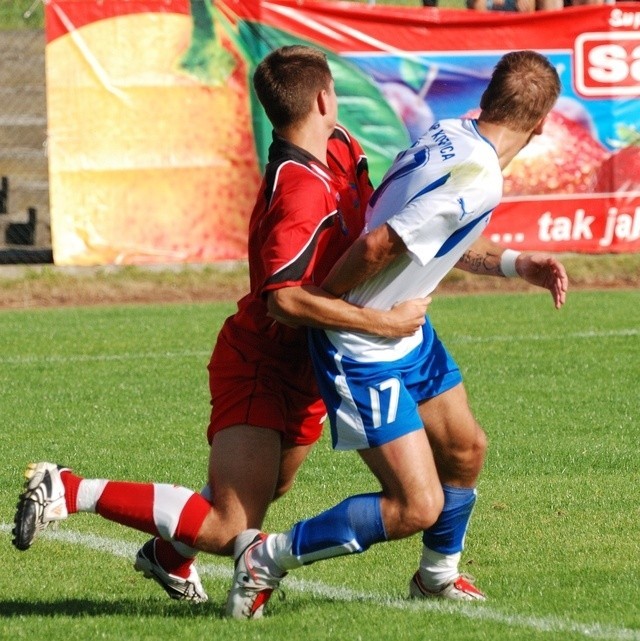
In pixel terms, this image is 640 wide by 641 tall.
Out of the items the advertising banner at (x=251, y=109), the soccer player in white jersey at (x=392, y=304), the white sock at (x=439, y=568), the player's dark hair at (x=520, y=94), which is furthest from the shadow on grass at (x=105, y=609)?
the advertising banner at (x=251, y=109)

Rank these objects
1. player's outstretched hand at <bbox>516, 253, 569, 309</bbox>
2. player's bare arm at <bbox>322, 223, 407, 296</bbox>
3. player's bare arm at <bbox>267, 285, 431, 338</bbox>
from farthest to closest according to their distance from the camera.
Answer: player's outstretched hand at <bbox>516, 253, 569, 309</bbox> → player's bare arm at <bbox>267, 285, 431, 338</bbox> → player's bare arm at <bbox>322, 223, 407, 296</bbox>

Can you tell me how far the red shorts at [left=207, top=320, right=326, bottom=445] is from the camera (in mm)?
4879

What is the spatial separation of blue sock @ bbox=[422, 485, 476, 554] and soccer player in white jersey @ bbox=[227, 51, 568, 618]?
0.30 m

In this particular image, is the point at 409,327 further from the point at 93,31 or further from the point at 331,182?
the point at 93,31

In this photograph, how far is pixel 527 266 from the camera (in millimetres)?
5129

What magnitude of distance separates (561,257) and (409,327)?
1145cm

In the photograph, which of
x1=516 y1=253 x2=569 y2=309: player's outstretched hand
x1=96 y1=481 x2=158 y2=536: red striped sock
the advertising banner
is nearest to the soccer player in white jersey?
x1=96 y1=481 x2=158 y2=536: red striped sock

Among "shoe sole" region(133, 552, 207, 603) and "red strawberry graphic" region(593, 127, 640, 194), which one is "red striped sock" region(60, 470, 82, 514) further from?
"red strawberry graphic" region(593, 127, 640, 194)

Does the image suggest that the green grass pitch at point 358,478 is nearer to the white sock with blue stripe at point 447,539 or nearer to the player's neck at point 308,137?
the white sock with blue stripe at point 447,539

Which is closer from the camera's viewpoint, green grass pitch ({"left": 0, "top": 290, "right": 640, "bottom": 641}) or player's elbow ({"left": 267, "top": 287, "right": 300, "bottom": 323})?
player's elbow ({"left": 267, "top": 287, "right": 300, "bottom": 323})

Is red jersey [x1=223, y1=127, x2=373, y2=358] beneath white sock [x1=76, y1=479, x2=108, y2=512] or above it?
above

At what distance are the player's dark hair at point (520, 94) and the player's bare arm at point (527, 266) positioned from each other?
571 mm

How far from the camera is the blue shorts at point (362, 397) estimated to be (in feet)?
15.0

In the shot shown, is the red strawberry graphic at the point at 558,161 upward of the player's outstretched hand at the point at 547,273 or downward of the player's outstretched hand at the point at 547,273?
downward
